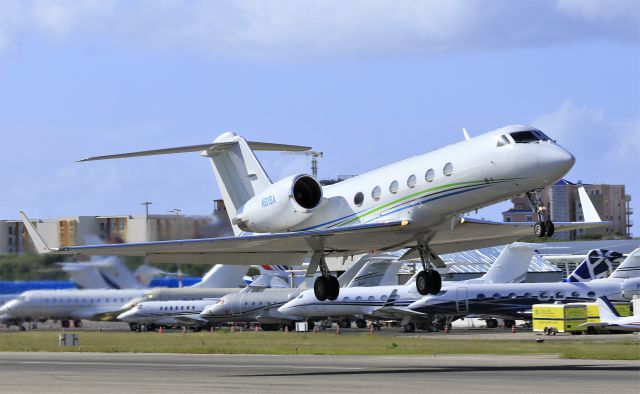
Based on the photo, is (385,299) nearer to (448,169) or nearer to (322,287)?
(322,287)

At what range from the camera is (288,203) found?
2895 cm

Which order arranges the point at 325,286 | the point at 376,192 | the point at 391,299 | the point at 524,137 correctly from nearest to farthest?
the point at 524,137, the point at 376,192, the point at 325,286, the point at 391,299

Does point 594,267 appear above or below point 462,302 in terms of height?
above

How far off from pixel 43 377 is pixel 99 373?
1.79 m

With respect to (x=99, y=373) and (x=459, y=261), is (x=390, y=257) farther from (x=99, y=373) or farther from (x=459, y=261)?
(x=99, y=373)

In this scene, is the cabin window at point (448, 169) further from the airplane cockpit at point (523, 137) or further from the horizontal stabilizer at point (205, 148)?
the horizontal stabilizer at point (205, 148)

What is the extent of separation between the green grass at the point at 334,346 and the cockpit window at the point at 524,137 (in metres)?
12.6

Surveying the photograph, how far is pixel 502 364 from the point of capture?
31.6 metres

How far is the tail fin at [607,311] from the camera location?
50.9 metres

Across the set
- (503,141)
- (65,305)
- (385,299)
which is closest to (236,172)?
(503,141)

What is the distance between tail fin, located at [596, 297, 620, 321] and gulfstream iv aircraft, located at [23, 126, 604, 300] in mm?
20115

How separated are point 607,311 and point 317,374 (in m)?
26.8

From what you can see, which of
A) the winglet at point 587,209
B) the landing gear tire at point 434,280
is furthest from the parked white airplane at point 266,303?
the landing gear tire at point 434,280

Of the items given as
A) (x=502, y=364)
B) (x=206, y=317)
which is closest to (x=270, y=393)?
(x=502, y=364)
